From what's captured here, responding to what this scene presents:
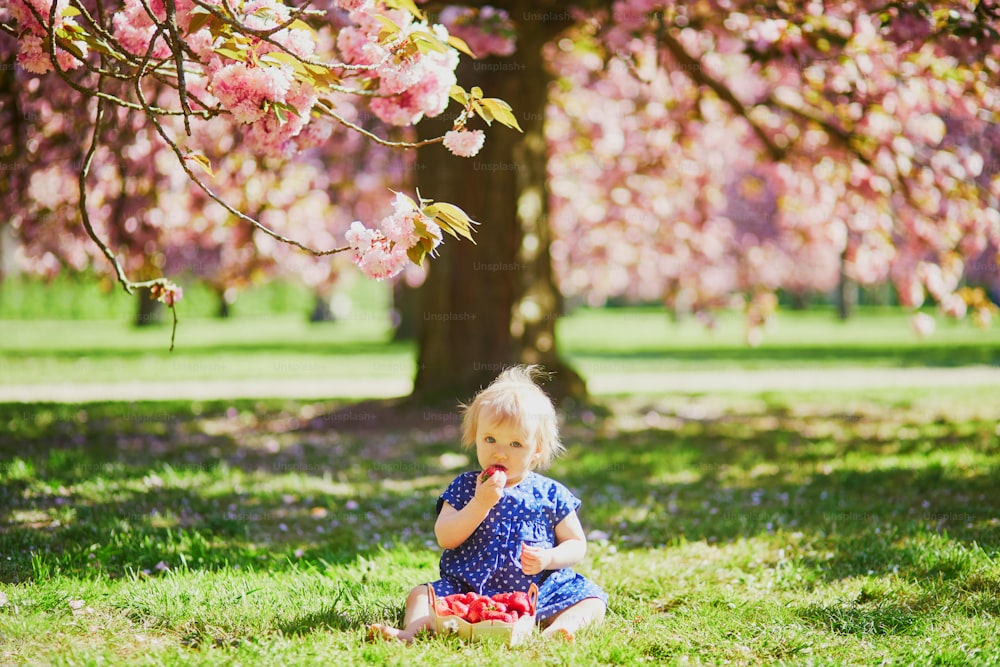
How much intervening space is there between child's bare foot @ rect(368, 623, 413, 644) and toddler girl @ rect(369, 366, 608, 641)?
75 millimetres

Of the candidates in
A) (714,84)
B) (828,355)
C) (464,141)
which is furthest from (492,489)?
(828,355)

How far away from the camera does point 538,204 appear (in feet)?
30.2

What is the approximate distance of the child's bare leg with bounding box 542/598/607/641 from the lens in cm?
323

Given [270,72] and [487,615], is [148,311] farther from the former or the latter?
[487,615]

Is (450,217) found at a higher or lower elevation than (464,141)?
lower

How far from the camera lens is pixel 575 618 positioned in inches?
131

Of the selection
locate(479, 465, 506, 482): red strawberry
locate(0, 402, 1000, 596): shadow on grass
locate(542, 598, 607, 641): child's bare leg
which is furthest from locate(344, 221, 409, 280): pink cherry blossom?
locate(542, 598, 607, 641): child's bare leg

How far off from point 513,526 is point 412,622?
1.59 feet

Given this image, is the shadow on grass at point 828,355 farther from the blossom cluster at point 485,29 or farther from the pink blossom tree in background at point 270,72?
the pink blossom tree in background at point 270,72

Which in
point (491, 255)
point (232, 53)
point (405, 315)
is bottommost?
point (405, 315)

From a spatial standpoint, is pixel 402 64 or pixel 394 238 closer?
pixel 394 238

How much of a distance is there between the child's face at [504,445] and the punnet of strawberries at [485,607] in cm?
43

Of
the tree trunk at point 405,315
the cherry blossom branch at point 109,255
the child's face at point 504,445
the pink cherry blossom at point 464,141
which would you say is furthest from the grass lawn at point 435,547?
the tree trunk at point 405,315

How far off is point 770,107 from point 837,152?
80 cm
